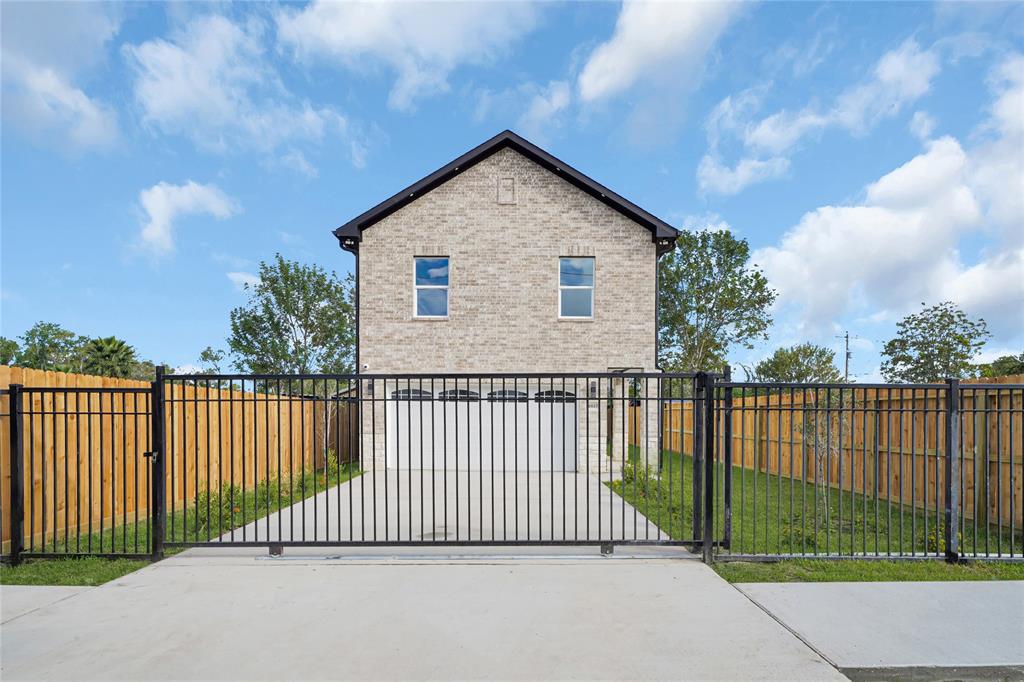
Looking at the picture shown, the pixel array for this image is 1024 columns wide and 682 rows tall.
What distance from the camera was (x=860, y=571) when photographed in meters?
6.43

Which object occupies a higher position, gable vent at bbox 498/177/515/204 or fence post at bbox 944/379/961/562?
gable vent at bbox 498/177/515/204

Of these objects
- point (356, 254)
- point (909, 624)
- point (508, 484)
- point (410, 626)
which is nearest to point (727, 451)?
point (909, 624)

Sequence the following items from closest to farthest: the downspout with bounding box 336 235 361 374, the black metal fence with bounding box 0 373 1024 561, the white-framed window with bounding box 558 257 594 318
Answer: the black metal fence with bounding box 0 373 1024 561 → the downspout with bounding box 336 235 361 374 → the white-framed window with bounding box 558 257 594 318

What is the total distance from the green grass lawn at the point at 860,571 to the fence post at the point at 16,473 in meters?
7.32

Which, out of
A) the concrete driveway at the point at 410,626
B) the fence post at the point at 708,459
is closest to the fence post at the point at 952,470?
the fence post at the point at 708,459

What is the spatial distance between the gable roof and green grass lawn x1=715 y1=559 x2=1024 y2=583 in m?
11.0

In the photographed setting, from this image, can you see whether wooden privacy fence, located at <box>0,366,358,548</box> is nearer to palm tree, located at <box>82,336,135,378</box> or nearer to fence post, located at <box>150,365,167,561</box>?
fence post, located at <box>150,365,167,561</box>

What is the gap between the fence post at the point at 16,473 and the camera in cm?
671

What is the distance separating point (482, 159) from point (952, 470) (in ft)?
42.1

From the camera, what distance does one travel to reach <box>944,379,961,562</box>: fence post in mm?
6727

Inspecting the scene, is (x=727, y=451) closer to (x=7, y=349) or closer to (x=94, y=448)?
(x=94, y=448)

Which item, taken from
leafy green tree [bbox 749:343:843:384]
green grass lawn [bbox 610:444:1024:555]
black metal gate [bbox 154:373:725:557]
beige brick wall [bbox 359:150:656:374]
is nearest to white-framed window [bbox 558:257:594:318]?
beige brick wall [bbox 359:150:656:374]

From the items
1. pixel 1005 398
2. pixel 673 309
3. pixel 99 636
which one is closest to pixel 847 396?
pixel 1005 398

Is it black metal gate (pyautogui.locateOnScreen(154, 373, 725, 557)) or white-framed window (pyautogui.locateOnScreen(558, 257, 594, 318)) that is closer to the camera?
black metal gate (pyautogui.locateOnScreen(154, 373, 725, 557))
